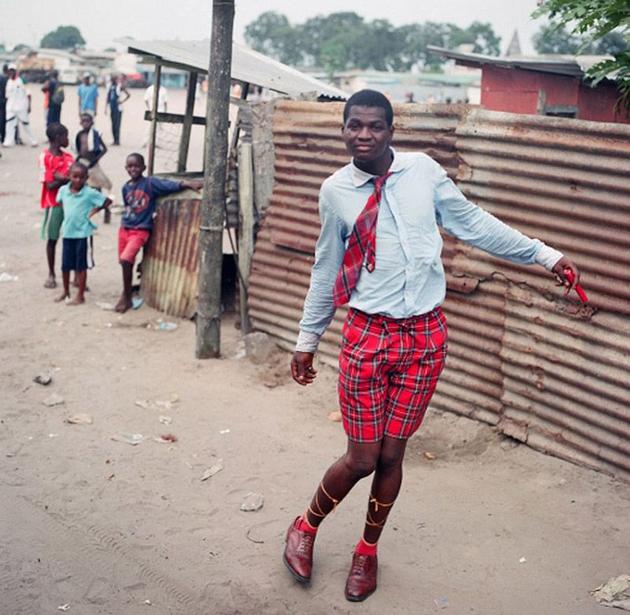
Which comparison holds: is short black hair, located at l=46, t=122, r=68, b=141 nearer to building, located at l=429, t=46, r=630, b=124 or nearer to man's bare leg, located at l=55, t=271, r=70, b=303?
man's bare leg, located at l=55, t=271, r=70, b=303

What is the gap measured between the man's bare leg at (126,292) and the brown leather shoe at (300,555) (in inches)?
172

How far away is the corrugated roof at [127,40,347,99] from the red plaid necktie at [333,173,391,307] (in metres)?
4.06

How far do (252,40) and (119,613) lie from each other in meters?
124

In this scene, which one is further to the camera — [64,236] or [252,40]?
→ [252,40]

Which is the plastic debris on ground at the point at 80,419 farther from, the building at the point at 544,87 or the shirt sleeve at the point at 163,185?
the building at the point at 544,87

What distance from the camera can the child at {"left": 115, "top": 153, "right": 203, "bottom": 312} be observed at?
24.3 feet

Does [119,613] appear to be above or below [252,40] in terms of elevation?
below

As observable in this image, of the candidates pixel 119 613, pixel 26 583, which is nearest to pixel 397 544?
pixel 119 613

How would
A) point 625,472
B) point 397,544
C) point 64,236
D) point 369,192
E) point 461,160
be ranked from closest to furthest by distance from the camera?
point 369,192, point 397,544, point 625,472, point 461,160, point 64,236

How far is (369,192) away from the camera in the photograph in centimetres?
314

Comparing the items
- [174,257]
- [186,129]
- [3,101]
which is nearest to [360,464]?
[174,257]

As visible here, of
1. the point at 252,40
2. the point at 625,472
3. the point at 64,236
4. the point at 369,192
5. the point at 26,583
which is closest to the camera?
the point at 369,192

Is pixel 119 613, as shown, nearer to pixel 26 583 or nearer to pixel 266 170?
pixel 26 583

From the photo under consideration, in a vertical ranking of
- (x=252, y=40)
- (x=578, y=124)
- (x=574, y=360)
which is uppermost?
(x=252, y=40)
